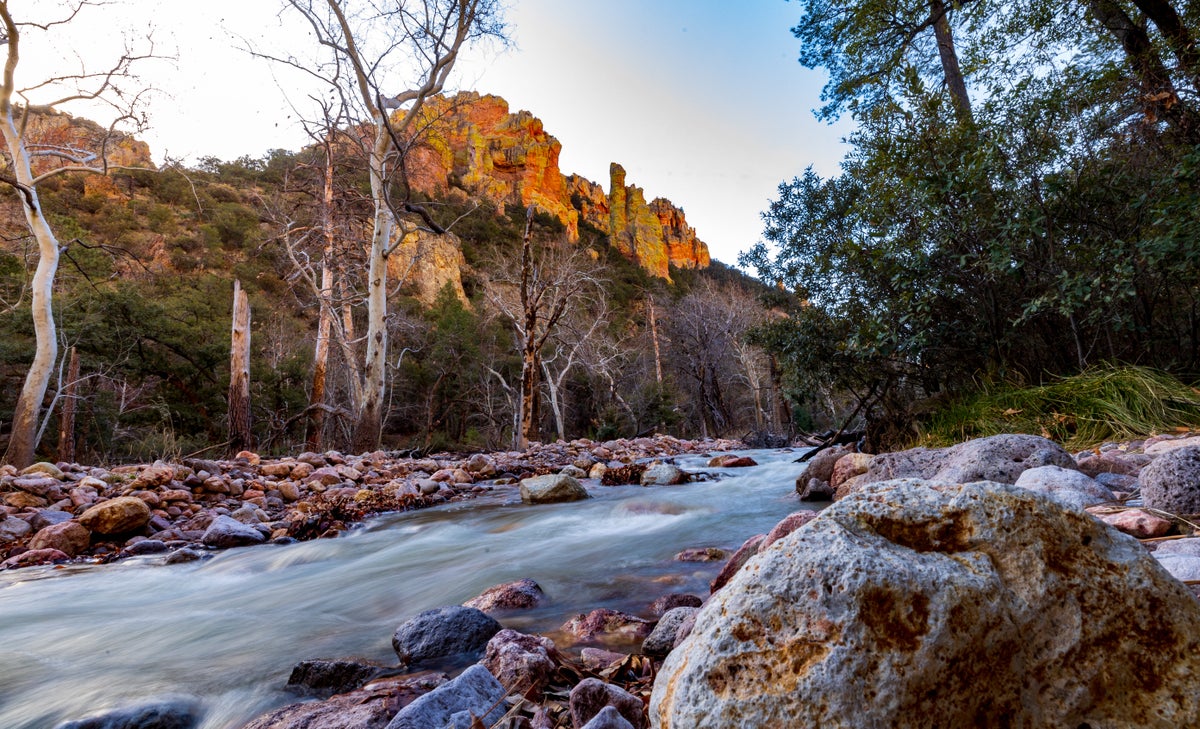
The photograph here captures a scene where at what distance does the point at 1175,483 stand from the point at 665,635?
2.25 m

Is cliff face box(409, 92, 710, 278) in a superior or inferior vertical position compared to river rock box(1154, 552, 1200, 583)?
superior

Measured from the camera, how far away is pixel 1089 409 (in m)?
5.09

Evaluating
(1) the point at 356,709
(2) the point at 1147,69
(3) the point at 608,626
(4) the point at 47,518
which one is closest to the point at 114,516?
(4) the point at 47,518

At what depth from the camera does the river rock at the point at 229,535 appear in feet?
16.5

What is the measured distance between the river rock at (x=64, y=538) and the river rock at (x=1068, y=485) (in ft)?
22.3

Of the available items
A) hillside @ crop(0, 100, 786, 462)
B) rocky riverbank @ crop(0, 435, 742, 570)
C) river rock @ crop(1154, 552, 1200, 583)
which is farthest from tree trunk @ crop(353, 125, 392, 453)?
river rock @ crop(1154, 552, 1200, 583)

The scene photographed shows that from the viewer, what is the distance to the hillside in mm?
13758

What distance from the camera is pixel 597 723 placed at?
1.39 metres

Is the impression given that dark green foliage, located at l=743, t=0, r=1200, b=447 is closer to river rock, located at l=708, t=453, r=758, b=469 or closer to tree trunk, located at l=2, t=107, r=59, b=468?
river rock, located at l=708, t=453, r=758, b=469

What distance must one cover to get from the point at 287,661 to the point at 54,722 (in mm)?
796

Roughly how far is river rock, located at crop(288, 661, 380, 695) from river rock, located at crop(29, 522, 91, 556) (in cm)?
397

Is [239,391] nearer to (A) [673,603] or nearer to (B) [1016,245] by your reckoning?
(A) [673,603]

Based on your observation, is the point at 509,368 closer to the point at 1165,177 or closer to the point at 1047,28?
the point at 1047,28

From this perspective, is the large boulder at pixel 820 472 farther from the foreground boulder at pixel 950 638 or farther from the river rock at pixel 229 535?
the river rock at pixel 229 535
